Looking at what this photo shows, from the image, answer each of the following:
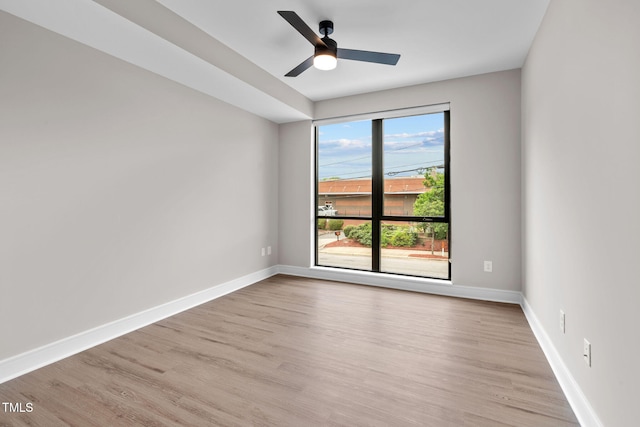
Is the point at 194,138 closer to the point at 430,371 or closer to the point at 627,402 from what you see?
the point at 430,371

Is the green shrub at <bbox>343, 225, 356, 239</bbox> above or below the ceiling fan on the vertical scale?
below

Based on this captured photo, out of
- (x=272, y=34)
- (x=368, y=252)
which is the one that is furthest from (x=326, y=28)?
(x=368, y=252)

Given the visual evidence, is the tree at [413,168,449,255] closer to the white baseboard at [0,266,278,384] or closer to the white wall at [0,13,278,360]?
the white wall at [0,13,278,360]

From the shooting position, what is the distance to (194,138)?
3.22 m

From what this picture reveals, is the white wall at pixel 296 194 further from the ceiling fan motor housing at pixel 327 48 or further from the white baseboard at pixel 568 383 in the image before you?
the white baseboard at pixel 568 383

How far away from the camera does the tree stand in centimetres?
375

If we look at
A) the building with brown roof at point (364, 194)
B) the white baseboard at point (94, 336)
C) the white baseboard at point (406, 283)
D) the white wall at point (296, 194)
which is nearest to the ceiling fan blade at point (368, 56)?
the building with brown roof at point (364, 194)

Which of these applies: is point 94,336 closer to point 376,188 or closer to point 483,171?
point 376,188

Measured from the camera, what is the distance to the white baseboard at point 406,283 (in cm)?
335

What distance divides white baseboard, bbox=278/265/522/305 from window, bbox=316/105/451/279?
7.5 inches

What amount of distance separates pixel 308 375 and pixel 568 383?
1.51 m

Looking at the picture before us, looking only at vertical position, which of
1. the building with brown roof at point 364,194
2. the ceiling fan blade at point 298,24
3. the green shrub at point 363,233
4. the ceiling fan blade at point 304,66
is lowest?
the green shrub at point 363,233

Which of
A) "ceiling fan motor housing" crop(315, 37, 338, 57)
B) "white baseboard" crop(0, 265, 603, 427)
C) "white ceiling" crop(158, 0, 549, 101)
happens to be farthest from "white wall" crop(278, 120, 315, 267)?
"ceiling fan motor housing" crop(315, 37, 338, 57)

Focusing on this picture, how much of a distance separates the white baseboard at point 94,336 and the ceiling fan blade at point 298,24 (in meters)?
2.65
